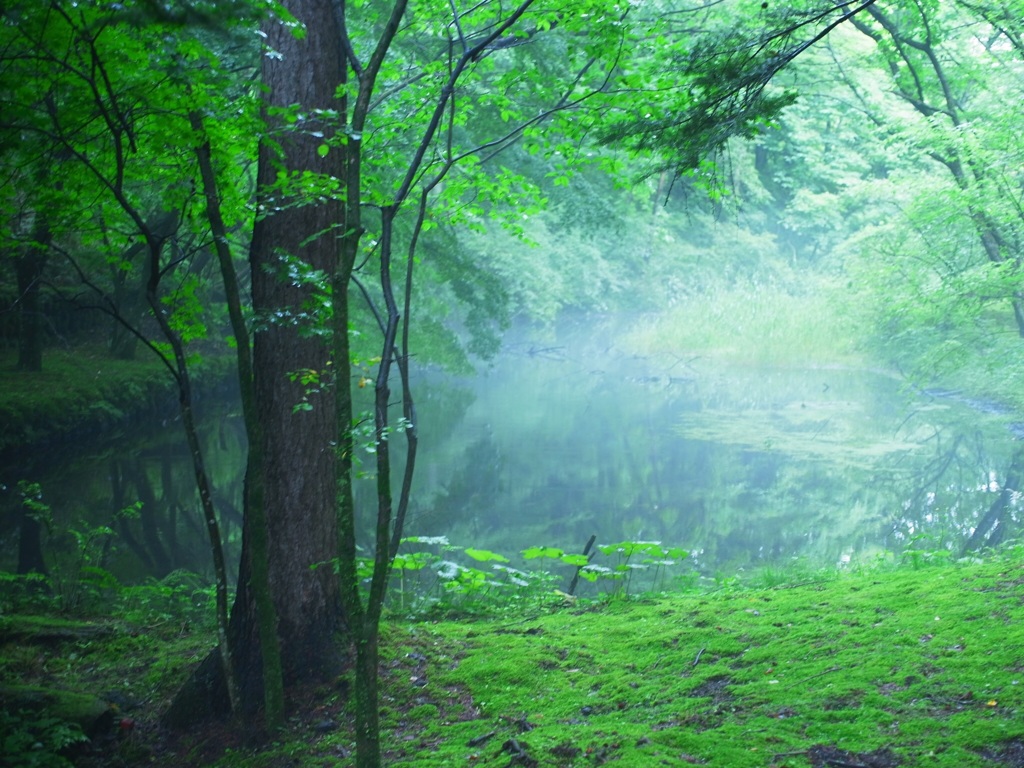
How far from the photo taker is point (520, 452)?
14.1 m

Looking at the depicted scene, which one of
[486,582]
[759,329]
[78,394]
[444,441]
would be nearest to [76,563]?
[486,582]

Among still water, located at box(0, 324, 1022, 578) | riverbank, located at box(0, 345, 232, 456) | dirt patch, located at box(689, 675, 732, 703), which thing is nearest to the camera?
dirt patch, located at box(689, 675, 732, 703)

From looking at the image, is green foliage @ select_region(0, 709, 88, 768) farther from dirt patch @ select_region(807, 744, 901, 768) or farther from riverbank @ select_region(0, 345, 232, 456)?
riverbank @ select_region(0, 345, 232, 456)

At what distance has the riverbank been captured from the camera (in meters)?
11.2

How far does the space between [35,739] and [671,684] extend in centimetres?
238

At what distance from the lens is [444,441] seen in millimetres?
15031

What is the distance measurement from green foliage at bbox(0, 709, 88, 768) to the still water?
3853 millimetres

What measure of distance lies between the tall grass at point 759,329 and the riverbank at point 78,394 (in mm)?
13439

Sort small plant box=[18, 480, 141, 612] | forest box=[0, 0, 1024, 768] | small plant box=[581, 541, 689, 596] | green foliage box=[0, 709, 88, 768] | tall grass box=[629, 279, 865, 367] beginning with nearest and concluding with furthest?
green foliage box=[0, 709, 88, 768] < forest box=[0, 0, 1024, 768] < small plant box=[18, 480, 141, 612] < small plant box=[581, 541, 689, 596] < tall grass box=[629, 279, 865, 367]

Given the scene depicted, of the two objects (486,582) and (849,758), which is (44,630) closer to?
(486,582)

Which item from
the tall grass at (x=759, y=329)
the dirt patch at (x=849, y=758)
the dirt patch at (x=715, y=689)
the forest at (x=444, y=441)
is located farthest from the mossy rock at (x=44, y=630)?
the tall grass at (x=759, y=329)

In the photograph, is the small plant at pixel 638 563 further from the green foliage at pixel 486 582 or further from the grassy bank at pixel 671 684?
the grassy bank at pixel 671 684

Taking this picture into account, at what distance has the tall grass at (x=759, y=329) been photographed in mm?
22078

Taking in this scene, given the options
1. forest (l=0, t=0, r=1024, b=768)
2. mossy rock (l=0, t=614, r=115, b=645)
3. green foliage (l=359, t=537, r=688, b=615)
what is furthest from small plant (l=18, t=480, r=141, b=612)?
green foliage (l=359, t=537, r=688, b=615)
